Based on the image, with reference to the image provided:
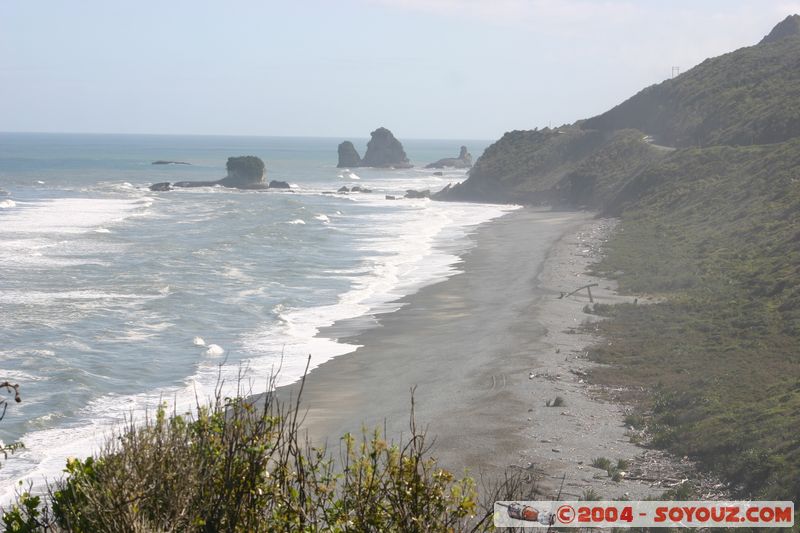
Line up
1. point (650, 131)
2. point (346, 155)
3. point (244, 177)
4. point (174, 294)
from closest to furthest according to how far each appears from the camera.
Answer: point (174, 294)
point (650, 131)
point (244, 177)
point (346, 155)

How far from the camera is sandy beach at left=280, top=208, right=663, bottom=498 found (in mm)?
16172

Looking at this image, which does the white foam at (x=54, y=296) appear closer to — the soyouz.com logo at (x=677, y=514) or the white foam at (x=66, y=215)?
the white foam at (x=66, y=215)

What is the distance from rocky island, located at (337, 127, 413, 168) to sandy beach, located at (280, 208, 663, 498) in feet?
399

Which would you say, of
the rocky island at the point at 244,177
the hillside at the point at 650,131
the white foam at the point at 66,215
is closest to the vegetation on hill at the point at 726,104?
the hillside at the point at 650,131

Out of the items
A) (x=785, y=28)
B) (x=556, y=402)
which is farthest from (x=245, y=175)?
(x=556, y=402)

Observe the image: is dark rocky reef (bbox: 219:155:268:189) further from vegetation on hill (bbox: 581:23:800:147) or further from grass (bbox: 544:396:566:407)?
grass (bbox: 544:396:566:407)

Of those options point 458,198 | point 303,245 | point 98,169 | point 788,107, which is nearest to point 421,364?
point 303,245

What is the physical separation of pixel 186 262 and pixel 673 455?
100 feet

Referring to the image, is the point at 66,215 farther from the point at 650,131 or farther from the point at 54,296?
the point at 650,131

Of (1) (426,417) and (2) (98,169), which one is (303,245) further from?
(2) (98,169)

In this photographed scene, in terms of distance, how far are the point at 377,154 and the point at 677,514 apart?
Answer: 491ft

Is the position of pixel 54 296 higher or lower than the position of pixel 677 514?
lower

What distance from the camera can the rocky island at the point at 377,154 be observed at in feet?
518

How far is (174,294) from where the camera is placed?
3391 cm
